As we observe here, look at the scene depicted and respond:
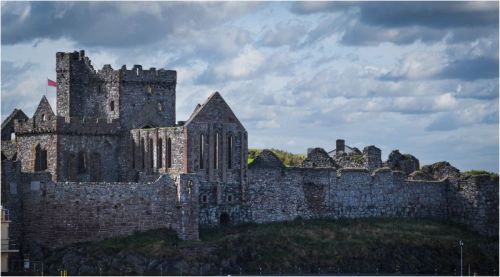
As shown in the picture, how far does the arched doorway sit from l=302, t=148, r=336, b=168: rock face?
32.5ft

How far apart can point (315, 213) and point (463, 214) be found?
10.7 meters

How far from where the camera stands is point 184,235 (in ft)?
324

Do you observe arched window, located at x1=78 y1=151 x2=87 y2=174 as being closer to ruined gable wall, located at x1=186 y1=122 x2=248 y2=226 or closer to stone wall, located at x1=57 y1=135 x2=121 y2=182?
stone wall, located at x1=57 y1=135 x2=121 y2=182

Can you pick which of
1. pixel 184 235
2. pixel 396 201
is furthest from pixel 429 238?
pixel 184 235

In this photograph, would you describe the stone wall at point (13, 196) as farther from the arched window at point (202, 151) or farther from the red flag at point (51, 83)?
the arched window at point (202, 151)

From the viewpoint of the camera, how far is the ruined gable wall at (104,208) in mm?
96500

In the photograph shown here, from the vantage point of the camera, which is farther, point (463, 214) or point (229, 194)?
point (463, 214)

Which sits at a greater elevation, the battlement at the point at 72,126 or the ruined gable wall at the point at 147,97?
the ruined gable wall at the point at 147,97

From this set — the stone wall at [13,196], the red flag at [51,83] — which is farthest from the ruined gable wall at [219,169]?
the stone wall at [13,196]

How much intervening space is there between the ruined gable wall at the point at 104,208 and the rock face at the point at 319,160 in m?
14.1

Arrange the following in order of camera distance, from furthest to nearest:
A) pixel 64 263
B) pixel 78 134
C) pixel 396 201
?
pixel 396 201, pixel 78 134, pixel 64 263

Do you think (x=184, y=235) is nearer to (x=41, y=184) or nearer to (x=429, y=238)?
(x=41, y=184)

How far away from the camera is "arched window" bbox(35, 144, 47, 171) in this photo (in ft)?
339

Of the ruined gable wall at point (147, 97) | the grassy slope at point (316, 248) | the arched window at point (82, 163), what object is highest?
the ruined gable wall at point (147, 97)
